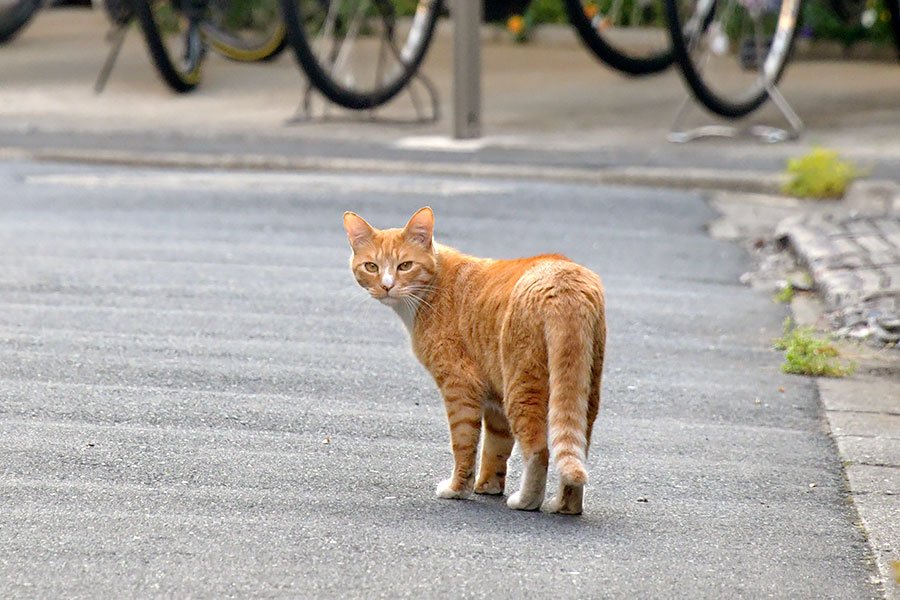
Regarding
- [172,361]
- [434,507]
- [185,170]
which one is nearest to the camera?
[434,507]

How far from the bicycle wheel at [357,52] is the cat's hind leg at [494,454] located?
24.1ft

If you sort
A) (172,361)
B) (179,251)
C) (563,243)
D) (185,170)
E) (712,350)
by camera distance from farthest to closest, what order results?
(185,170), (563,243), (179,251), (712,350), (172,361)

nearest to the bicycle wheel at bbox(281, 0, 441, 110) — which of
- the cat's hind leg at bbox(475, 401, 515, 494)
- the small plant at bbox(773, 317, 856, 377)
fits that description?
the small plant at bbox(773, 317, 856, 377)

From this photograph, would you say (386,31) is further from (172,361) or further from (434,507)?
(434,507)

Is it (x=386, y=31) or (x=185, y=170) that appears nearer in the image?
(x=185, y=170)

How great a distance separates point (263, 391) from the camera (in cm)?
475

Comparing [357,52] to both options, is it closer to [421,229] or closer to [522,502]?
[421,229]

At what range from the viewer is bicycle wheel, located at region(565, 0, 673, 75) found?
36.9 feet

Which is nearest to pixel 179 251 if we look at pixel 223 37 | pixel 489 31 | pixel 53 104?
pixel 53 104

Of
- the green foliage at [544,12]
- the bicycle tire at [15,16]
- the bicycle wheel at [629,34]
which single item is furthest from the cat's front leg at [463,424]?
the green foliage at [544,12]

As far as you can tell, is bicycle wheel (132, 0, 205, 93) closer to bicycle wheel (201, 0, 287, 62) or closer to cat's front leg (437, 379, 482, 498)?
bicycle wheel (201, 0, 287, 62)

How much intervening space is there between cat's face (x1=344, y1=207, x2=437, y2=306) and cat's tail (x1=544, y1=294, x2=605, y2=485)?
1.88 ft

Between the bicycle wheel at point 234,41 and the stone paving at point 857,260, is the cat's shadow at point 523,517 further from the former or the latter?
the bicycle wheel at point 234,41

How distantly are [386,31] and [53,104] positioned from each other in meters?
3.50
